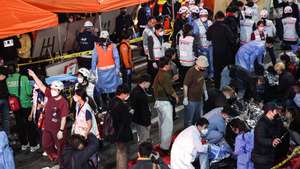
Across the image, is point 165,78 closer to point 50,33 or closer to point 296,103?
point 296,103

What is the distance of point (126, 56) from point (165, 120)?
2477 millimetres

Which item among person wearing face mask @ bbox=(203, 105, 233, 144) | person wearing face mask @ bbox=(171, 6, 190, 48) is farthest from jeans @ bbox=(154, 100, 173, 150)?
person wearing face mask @ bbox=(171, 6, 190, 48)

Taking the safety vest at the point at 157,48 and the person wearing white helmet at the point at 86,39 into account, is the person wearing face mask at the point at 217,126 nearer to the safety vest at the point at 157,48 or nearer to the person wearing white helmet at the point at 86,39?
the safety vest at the point at 157,48

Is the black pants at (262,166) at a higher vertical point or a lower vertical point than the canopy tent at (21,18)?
lower

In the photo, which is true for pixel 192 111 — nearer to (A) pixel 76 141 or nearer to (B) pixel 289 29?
(A) pixel 76 141

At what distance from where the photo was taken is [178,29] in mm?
12984

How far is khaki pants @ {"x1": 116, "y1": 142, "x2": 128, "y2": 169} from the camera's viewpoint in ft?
28.1

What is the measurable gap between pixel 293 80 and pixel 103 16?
787 centimetres

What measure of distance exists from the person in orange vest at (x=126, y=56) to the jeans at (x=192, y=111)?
2176mm

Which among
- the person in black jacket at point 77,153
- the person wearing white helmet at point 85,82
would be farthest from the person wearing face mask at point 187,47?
the person in black jacket at point 77,153

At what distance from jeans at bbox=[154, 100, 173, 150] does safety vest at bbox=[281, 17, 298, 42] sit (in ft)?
21.3

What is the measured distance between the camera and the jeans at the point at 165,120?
367 inches

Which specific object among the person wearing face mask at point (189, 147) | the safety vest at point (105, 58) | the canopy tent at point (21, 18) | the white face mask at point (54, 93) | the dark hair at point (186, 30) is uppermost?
the canopy tent at point (21, 18)

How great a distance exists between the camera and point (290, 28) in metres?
14.4
